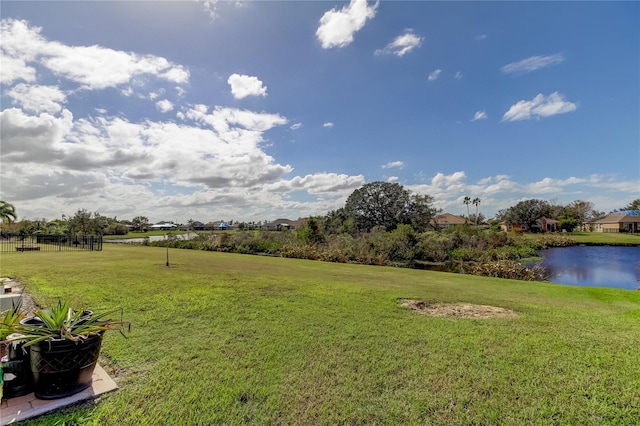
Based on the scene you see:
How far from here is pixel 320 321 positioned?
4.57 m

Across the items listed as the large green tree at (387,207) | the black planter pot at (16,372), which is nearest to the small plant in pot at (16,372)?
the black planter pot at (16,372)

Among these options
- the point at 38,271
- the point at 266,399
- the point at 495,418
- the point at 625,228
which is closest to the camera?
the point at 495,418

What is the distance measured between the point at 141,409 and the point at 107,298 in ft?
13.6

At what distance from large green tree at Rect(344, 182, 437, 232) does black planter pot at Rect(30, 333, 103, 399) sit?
1106 inches

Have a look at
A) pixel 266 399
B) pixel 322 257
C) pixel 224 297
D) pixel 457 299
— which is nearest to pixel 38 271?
pixel 224 297

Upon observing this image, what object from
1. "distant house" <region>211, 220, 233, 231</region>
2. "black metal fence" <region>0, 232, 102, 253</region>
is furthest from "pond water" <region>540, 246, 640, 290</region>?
"distant house" <region>211, 220, 233, 231</region>

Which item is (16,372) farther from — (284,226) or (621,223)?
(621,223)

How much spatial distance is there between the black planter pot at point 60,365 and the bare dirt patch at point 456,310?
4.58 meters

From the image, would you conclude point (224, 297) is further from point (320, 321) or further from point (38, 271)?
point (38, 271)

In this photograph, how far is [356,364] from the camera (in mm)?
3195

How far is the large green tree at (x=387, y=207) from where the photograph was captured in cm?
3062

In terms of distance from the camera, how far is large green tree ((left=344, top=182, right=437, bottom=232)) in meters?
30.6

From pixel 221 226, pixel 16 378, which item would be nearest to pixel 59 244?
pixel 16 378

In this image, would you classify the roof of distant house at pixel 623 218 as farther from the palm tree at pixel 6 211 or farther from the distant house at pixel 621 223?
the palm tree at pixel 6 211
